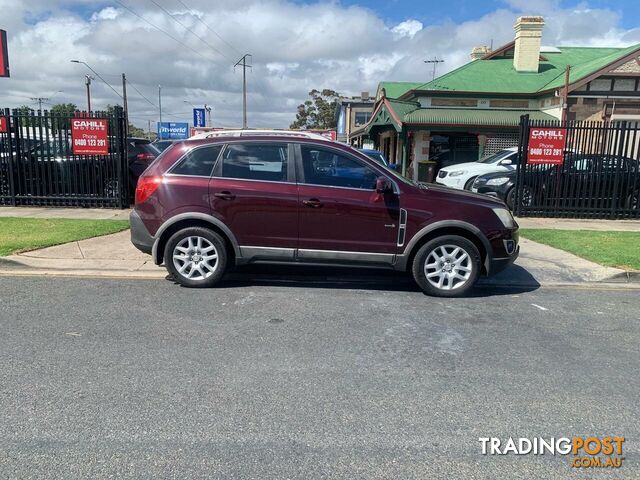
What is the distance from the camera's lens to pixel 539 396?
11.8 ft

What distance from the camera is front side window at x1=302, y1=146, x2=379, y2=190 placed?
→ 5.95 metres

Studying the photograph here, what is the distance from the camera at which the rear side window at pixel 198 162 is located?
6066mm

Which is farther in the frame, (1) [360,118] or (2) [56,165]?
(1) [360,118]

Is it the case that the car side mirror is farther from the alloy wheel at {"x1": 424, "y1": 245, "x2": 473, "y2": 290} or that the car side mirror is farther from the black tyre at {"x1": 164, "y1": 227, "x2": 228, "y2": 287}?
the black tyre at {"x1": 164, "y1": 227, "x2": 228, "y2": 287}

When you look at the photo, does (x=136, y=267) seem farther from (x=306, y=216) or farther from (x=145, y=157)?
(x=145, y=157)

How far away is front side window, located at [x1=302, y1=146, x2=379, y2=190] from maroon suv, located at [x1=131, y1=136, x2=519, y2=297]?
0.5 inches

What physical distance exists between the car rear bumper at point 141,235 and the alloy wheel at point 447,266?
3231mm

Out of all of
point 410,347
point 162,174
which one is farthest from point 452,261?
point 162,174

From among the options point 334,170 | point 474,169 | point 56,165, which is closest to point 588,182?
point 474,169

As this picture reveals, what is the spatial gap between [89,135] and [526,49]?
21.3m

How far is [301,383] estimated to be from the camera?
3732 millimetres

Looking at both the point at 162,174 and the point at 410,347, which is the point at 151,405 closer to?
the point at 410,347

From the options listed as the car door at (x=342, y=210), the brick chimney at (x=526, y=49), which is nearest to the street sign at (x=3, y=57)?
the car door at (x=342, y=210)

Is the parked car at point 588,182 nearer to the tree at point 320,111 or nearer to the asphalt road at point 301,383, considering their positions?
the asphalt road at point 301,383
